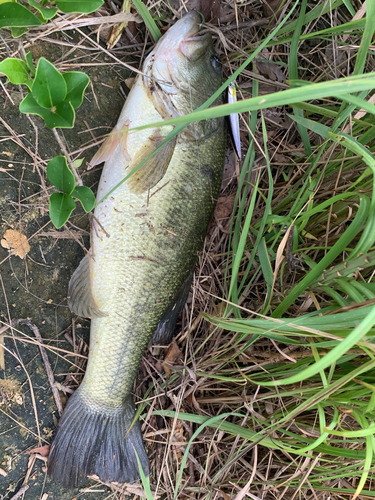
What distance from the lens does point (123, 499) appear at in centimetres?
211

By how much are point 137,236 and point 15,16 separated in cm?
106

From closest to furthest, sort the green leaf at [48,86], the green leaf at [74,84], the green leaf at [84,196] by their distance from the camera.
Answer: the green leaf at [48,86], the green leaf at [74,84], the green leaf at [84,196]

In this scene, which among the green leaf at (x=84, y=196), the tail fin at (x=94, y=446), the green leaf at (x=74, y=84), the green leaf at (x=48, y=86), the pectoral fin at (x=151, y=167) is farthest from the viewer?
the tail fin at (x=94, y=446)

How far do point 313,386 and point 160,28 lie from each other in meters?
2.10

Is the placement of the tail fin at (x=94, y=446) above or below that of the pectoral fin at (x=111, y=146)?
below

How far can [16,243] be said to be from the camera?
1870mm

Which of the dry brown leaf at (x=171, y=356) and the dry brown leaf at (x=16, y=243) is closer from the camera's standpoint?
the dry brown leaf at (x=16, y=243)

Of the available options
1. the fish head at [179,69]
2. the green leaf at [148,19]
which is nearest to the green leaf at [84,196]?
the fish head at [179,69]

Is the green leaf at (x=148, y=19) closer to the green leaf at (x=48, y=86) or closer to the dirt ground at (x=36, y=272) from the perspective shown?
the dirt ground at (x=36, y=272)

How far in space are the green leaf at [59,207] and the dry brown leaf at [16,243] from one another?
484 millimetres

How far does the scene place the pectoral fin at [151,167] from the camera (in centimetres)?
175

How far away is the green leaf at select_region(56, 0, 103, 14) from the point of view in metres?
1.48

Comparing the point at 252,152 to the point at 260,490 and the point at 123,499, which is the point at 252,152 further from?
the point at 123,499

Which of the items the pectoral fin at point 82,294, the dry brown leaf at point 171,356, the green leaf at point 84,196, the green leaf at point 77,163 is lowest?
the dry brown leaf at point 171,356
